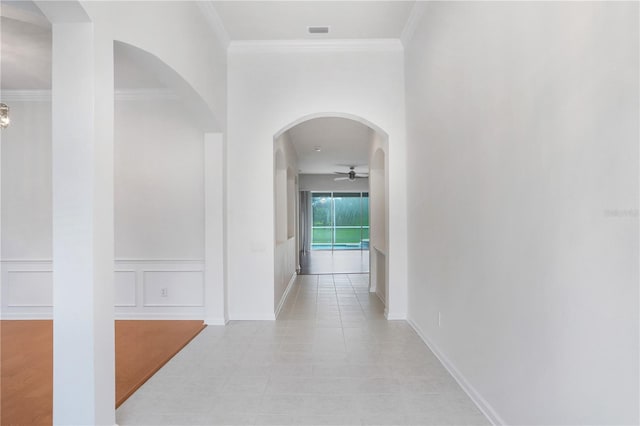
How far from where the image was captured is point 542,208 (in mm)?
1625

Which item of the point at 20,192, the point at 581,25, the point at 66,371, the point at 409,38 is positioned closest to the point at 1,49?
the point at 20,192

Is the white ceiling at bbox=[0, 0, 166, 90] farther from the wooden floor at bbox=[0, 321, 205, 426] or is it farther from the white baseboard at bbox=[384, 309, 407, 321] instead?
the white baseboard at bbox=[384, 309, 407, 321]

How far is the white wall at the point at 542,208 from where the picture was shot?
1207mm

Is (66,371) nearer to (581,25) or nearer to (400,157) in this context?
(581,25)

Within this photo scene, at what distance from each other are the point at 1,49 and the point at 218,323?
12.1ft

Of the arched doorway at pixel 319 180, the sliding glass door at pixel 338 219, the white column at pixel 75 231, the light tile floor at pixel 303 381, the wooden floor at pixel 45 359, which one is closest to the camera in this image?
the white column at pixel 75 231

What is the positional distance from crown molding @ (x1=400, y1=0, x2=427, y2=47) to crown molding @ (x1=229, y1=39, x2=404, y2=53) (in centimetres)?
18

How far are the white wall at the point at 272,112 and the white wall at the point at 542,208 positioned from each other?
141 cm

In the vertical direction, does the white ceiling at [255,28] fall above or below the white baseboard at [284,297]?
above

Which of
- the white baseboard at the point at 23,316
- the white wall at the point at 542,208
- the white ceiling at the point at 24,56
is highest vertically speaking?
the white ceiling at the point at 24,56

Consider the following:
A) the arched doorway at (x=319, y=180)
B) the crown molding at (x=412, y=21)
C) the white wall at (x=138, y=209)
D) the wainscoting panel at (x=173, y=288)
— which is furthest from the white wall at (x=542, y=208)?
the white wall at (x=138, y=209)

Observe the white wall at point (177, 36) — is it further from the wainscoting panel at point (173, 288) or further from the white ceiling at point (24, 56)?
the wainscoting panel at point (173, 288)

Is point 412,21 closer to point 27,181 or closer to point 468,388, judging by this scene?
point 468,388

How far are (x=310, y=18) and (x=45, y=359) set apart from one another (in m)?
4.34
